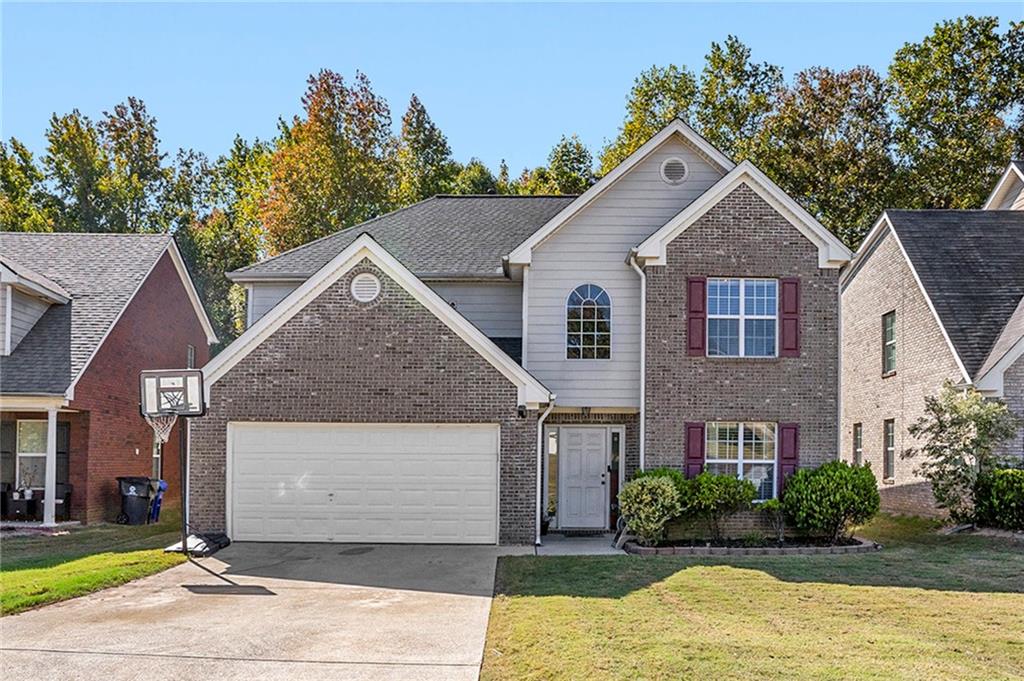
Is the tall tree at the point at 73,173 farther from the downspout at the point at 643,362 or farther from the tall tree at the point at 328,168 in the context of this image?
the downspout at the point at 643,362

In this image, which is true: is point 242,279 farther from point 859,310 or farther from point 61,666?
point 859,310

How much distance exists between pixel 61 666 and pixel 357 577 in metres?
5.44

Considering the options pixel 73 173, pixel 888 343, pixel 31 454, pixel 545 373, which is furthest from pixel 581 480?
pixel 73 173

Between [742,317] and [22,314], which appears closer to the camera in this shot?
[742,317]

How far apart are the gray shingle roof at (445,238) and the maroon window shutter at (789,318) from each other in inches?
209

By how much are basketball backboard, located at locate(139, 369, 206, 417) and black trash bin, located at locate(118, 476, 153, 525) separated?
5962 mm

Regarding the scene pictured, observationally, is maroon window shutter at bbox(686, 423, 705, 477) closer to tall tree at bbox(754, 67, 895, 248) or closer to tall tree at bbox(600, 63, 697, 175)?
tall tree at bbox(754, 67, 895, 248)

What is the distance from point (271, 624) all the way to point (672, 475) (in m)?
8.55

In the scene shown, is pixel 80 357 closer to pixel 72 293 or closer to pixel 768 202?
pixel 72 293

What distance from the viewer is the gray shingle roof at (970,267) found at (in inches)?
783

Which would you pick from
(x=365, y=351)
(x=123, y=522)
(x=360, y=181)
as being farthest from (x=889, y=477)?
(x=360, y=181)

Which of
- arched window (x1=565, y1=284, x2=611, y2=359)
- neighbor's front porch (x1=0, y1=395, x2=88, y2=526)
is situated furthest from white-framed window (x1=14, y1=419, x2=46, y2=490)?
arched window (x1=565, y1=284, x2=611, y2=359)

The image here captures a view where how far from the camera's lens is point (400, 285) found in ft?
56.1

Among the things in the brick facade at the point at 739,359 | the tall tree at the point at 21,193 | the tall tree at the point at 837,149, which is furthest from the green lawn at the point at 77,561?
the tall tree at the point at 21,193
